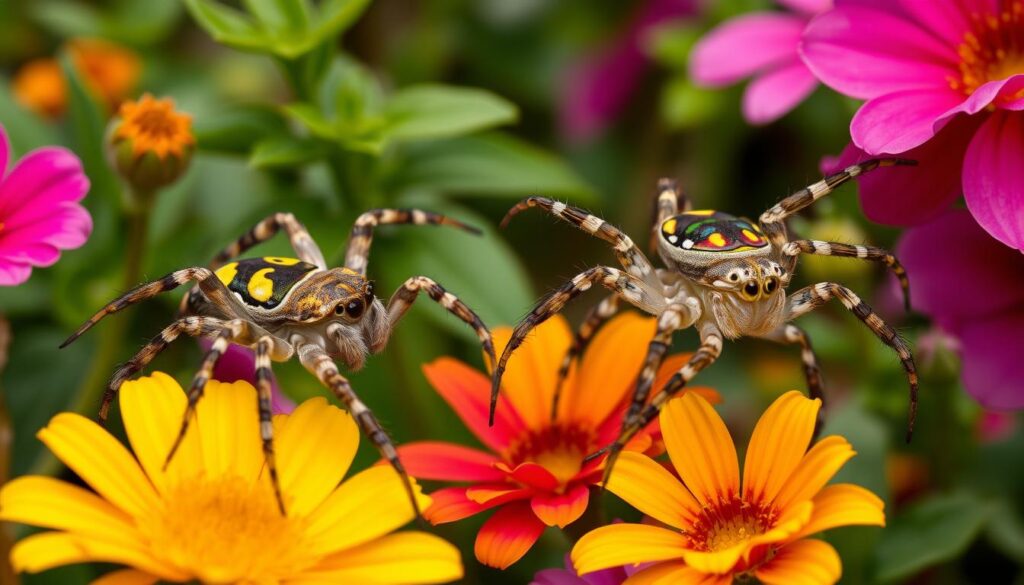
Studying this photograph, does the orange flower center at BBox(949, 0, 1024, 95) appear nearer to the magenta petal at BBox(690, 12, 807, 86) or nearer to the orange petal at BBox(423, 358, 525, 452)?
the magenta petal at BBox(690, 12, 807, 86)

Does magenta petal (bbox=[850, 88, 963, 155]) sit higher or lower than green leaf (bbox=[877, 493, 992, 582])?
higher

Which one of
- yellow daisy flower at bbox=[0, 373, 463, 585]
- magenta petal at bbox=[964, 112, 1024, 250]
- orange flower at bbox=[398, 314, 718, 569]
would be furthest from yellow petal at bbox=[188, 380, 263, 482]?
magenta petal at bbox=[964, 112, 1024, 250]

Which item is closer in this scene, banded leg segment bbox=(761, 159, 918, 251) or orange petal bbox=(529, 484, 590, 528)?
orange petal bbox=(529, 484, 590, 528)

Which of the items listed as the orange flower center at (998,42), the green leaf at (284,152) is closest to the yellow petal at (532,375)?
the green leaf at (284,152)

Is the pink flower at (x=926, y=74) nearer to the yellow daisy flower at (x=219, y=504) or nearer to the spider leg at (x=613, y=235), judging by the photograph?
the spider leg at (x=613, y=235)

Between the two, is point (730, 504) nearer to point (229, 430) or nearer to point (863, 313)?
point (863, 313)

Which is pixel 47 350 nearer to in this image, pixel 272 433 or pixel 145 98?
pixel 145 98
